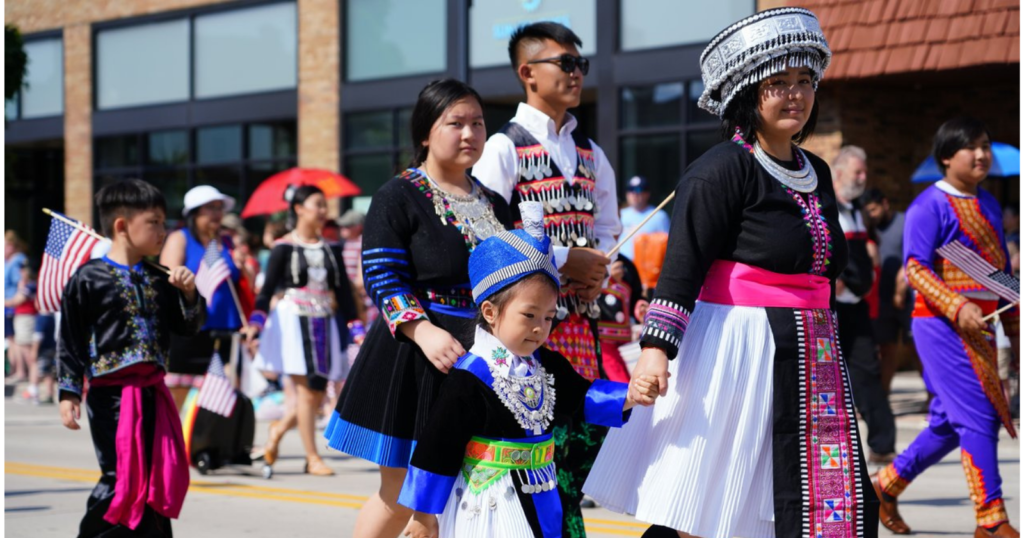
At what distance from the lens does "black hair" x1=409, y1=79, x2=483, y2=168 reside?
197 inches

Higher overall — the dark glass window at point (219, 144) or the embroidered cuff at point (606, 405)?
the dark glass window at point (219, 144)

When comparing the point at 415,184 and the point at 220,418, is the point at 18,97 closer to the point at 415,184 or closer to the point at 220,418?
the point at 220,418

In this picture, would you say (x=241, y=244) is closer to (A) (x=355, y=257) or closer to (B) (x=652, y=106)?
(A) (x=355, y=257)

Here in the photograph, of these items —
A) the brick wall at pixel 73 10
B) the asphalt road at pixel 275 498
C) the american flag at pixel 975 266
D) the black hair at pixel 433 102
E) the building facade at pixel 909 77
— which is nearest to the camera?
the black hair at pixel 433 102

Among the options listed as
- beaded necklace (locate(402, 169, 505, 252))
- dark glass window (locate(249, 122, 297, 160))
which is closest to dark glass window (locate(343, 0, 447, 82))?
dark glass window (locate(249, 122, 297, 160))

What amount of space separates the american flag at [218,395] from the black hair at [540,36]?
4.25 m

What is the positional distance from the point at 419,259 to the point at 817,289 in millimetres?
1316

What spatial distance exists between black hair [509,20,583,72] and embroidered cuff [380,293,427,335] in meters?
1.50

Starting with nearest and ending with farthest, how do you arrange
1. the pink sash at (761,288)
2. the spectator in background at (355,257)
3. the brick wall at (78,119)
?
1. the pink sash at (761,288)
2. the spectator in background at (355,257)
3. the brick wall at (78,119)

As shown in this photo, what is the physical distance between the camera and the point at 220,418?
9.84m

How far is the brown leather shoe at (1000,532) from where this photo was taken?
6.42 meters

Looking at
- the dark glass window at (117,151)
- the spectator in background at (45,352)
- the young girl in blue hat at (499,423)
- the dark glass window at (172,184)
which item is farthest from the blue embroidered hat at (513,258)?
the dark glass window at (117,151)

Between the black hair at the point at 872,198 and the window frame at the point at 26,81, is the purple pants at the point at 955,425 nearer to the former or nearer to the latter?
the black hair at the point at 872,198

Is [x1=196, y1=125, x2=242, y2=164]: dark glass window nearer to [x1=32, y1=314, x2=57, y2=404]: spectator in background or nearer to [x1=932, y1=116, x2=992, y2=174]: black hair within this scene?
[x1=32, y1=314, x2=57, y2=404]: spectator in background
